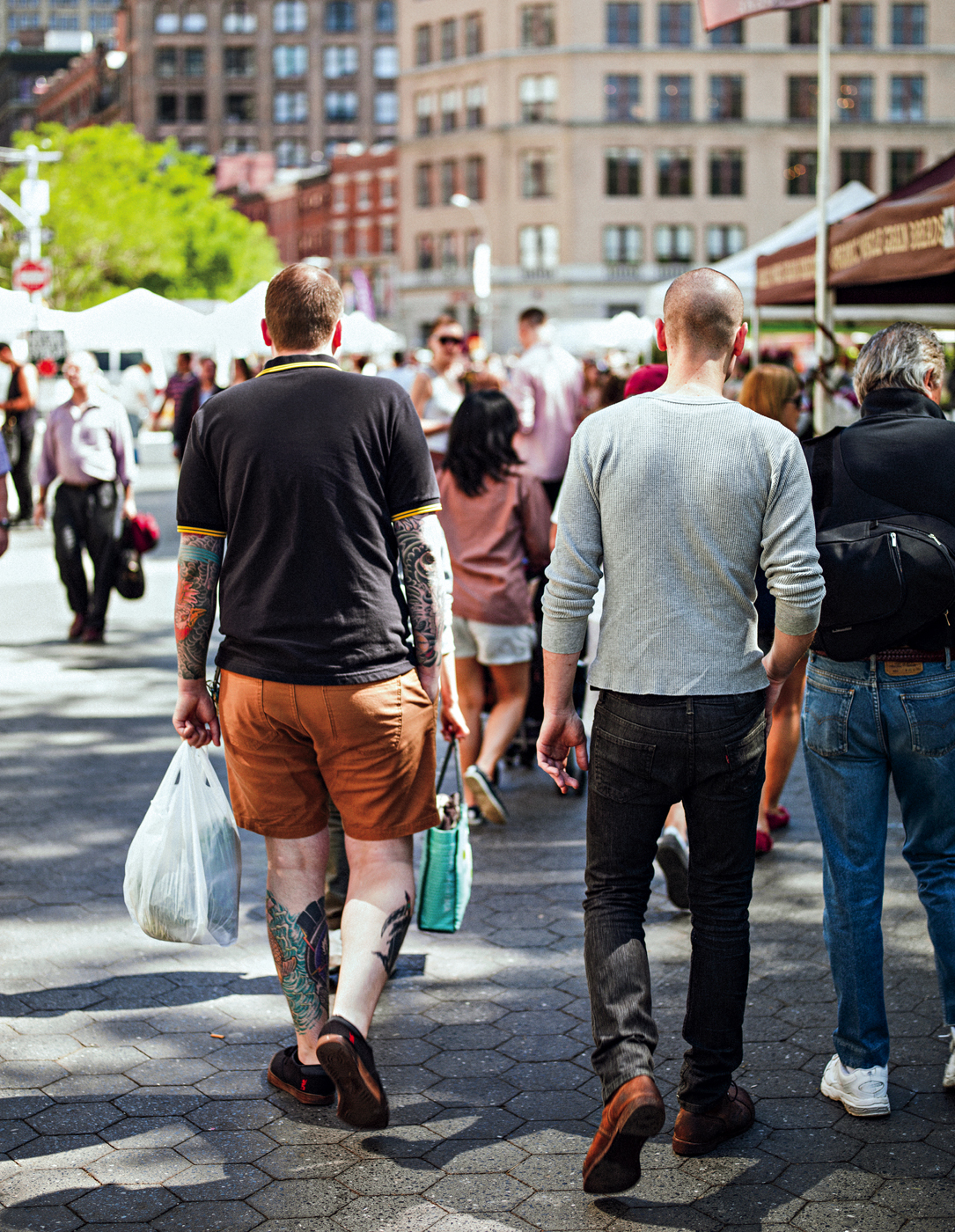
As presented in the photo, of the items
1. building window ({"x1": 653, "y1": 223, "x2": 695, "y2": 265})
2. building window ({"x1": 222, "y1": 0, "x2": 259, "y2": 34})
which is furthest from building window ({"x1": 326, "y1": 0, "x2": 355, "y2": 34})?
building window ({"x1": 653, "y1": 223, "x2": 695, "y2": 265})

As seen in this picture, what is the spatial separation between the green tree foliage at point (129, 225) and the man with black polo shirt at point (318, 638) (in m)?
46.2

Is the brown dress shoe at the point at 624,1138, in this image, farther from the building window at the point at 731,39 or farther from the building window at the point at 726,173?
the building window at the point at 731,39

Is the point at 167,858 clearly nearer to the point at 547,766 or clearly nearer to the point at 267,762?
the point at 267,762

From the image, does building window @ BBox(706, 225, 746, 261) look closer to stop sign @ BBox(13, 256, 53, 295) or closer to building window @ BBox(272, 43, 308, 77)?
building window @ BBox(272, 43, 308, 77)

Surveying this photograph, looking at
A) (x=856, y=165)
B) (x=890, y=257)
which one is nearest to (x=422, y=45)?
(x=856, y=165)

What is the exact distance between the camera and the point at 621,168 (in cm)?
7525

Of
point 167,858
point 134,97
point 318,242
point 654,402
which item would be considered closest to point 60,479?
point 167,858

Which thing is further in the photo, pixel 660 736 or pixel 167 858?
pixel 167 858

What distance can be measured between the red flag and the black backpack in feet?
21.3

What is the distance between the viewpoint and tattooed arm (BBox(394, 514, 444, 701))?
3811 millimetres

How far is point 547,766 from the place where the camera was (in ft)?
12.1

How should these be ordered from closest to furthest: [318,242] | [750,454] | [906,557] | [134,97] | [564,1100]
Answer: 1. [750,454]
2. [906,557]
3. [564,1100]
4. [318,242]
5. [134,97]

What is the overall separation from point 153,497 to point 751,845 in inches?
762

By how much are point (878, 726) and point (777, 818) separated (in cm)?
273
